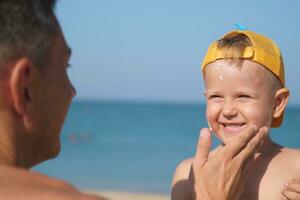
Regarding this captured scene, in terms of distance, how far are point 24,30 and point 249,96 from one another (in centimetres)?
206

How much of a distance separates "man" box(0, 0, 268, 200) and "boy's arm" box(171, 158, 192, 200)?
63.6 inches

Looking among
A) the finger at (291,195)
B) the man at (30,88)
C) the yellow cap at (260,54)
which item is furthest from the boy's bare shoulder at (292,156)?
the man at (30,88)

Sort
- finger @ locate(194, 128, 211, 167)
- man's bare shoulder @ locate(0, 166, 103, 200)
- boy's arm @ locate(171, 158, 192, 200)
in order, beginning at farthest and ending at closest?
boy's arm @ locate(171, 158, 192, 200)
finger @ locate(194, 128, 211, 167)
man's bare shoulder @ locate(0, 166, 103, 200)

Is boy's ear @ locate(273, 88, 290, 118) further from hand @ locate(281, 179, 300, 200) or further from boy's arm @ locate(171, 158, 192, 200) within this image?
boy's arm @ locate(171, 158, 192, 200)

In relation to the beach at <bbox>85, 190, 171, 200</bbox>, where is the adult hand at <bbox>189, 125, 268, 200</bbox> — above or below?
above

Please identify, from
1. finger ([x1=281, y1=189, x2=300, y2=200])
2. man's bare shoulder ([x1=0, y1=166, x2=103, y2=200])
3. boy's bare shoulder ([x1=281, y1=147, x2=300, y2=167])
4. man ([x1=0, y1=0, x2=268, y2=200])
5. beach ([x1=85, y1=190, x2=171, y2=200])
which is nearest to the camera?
man's bare shoulder ([x1=0, y1=166, x2=103, y2=200])

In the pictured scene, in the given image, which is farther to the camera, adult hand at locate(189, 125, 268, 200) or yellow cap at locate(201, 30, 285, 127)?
yellow cap at locate(201, 30, 285, 127)

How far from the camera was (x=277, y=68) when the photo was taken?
13.1 feet

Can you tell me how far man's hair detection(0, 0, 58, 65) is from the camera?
Answer: 213 cm

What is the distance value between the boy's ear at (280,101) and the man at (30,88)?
202cm

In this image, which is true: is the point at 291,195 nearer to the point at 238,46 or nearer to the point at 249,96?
the point at 249,96

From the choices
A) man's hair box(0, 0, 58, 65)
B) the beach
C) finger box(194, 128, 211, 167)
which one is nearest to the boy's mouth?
finger box(194, 128, 211, 167)

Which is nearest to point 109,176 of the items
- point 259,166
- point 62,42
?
point 259,166

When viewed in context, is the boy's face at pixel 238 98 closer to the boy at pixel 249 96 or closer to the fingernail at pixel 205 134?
the boy at pixel 249 96
